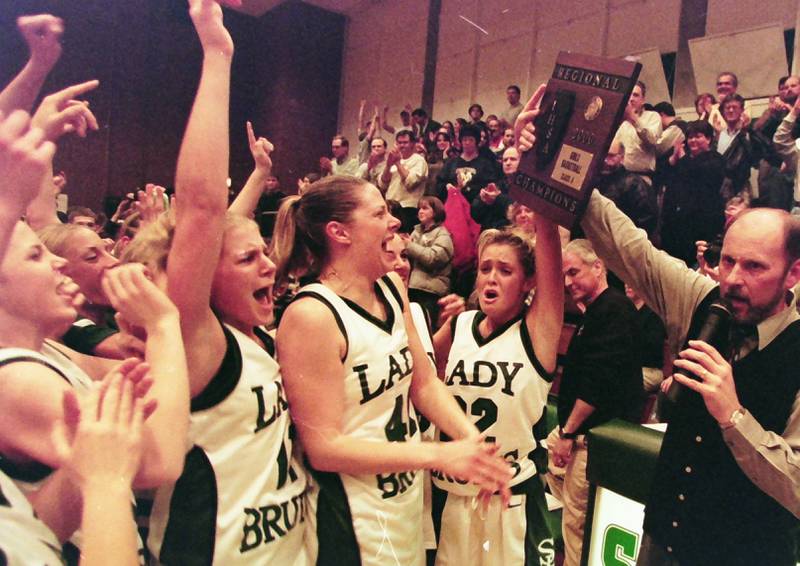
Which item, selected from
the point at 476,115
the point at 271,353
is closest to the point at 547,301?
the point at 271,353

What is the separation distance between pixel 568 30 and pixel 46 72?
1340mm

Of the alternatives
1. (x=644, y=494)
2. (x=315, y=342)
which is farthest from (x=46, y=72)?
(x=644, y=494)

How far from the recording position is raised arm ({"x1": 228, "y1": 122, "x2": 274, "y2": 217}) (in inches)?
25.3

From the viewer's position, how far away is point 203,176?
477mm

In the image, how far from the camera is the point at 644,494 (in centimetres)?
121

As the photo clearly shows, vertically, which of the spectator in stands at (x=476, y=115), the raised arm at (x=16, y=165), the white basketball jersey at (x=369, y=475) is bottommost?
the white basketball jersey at (x=369, y=475)

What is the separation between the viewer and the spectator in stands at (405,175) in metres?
1.12

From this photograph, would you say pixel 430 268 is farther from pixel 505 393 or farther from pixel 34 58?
pixel 34 58

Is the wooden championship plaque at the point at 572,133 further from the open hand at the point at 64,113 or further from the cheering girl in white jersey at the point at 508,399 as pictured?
the open hand at the point at 64,113

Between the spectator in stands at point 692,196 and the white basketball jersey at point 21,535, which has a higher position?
the spectator in stands at point 692,196

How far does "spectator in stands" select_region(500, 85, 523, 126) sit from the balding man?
21.4 inches

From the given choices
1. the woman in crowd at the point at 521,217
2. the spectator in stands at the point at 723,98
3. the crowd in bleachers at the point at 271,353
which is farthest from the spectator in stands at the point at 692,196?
the woman in crowd at the point at 521,217

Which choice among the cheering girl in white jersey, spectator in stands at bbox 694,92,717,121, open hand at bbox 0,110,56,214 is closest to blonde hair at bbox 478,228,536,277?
the cheering girl in white jersey

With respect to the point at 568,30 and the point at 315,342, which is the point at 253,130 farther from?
the point at 568,30
